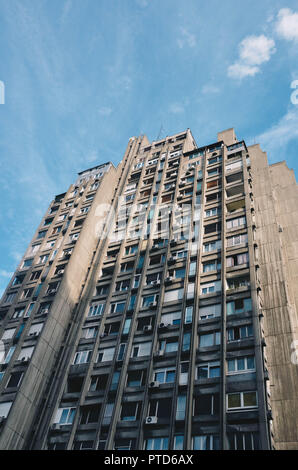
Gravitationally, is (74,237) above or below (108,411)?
above

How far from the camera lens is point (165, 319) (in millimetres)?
31516

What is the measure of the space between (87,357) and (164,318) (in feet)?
23.6

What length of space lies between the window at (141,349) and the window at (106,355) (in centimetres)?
192

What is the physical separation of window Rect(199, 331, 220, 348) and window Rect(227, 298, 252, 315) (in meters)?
2.11

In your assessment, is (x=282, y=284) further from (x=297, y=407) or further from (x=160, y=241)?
(x=160, y=241)

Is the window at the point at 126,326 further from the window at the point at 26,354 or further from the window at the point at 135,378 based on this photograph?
the window at the point at 26,354

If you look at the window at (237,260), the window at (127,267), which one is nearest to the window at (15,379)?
the window at (127,267)

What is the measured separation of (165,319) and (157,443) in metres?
9.69

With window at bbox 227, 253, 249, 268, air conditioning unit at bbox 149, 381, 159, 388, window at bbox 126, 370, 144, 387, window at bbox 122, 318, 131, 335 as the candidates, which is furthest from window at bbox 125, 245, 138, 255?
air conditioning unit at bbox 149, 381, 159, 388

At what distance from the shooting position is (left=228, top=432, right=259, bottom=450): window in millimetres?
21547

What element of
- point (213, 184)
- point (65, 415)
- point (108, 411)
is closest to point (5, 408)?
point (65, 415)

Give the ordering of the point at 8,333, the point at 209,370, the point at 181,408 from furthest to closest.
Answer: the point at 8,333 < the point at 209,370 < the point at 181,408

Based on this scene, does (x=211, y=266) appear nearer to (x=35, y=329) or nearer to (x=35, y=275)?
(x=35, y=329)

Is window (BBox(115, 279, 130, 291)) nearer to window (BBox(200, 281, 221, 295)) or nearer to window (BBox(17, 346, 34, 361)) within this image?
window (BBox(200, 281, 221, 295))
